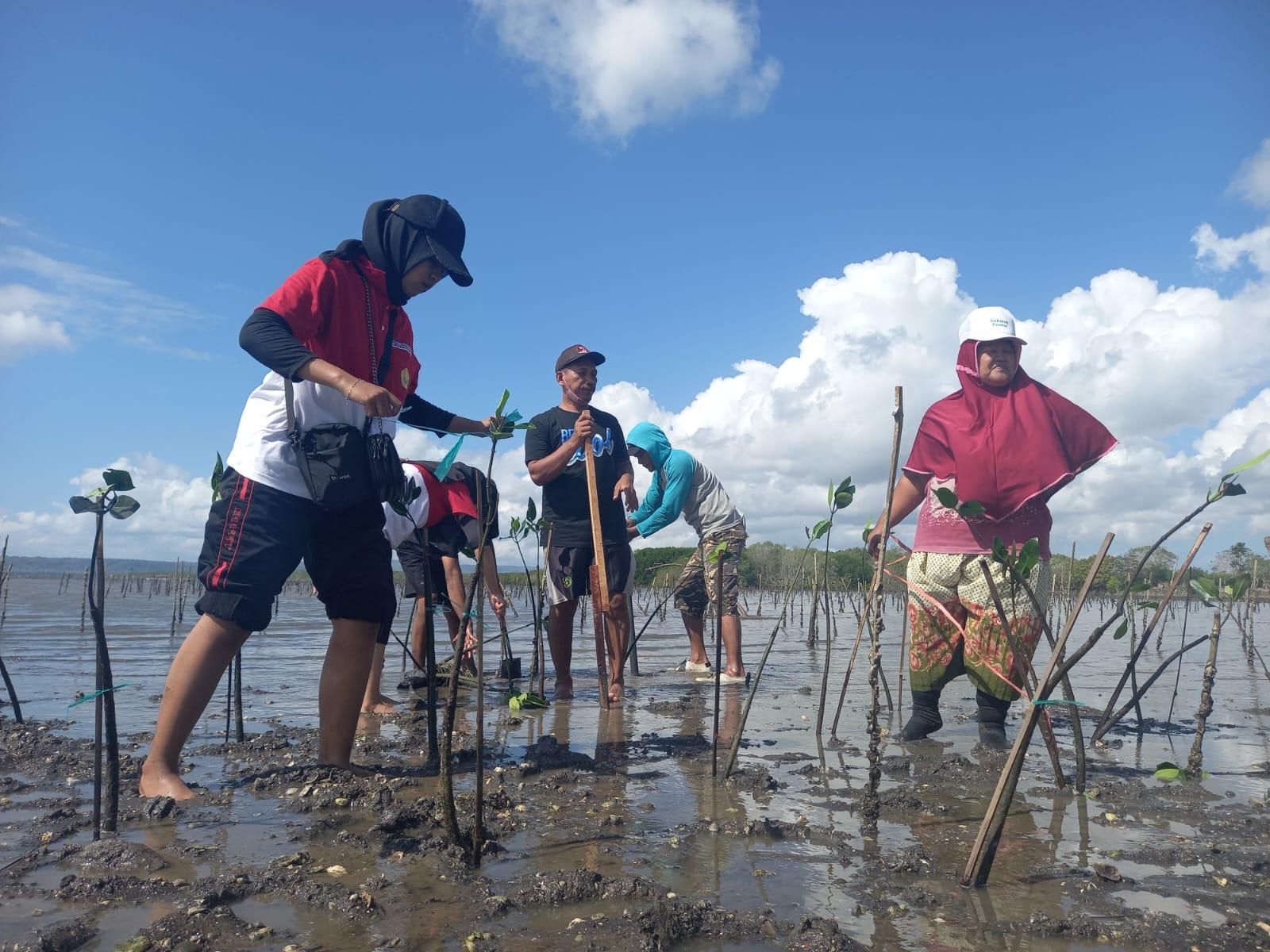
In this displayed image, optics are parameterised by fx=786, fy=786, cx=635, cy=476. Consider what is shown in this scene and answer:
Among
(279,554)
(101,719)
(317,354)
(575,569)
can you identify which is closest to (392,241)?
(317,354)

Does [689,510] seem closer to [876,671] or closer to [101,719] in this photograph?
[876,671]

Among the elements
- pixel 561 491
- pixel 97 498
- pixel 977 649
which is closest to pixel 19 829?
pixel 97 498

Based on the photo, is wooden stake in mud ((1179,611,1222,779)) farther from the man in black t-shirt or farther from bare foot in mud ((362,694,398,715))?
bare foot in mud ((362,694,398,715))

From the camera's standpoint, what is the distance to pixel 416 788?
274cm

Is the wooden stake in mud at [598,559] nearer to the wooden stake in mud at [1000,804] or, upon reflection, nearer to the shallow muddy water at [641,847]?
the shallow muddy water at [641,847]

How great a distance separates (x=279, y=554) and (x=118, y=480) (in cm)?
55

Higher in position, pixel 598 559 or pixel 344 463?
pixel 344 463

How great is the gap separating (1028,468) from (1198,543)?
0.99m

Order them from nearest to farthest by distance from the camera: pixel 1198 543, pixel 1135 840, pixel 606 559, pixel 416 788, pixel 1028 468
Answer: pixel 1135 840 < pixel 1198 543 < pixel 416 788 < pixel 1028 468 < pixel 606 559

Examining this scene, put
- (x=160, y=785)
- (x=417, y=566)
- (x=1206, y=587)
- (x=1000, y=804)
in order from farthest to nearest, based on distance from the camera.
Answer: (x=417, y=566) < (x=1206, y=587) < (x=160, y=785) < (x=1000, y=804)

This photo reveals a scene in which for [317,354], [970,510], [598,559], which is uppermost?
[317,354]

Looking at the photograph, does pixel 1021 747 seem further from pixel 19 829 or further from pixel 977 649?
pixel 19 829

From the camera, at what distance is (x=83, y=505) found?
2102mm

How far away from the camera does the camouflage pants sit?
5340mm
